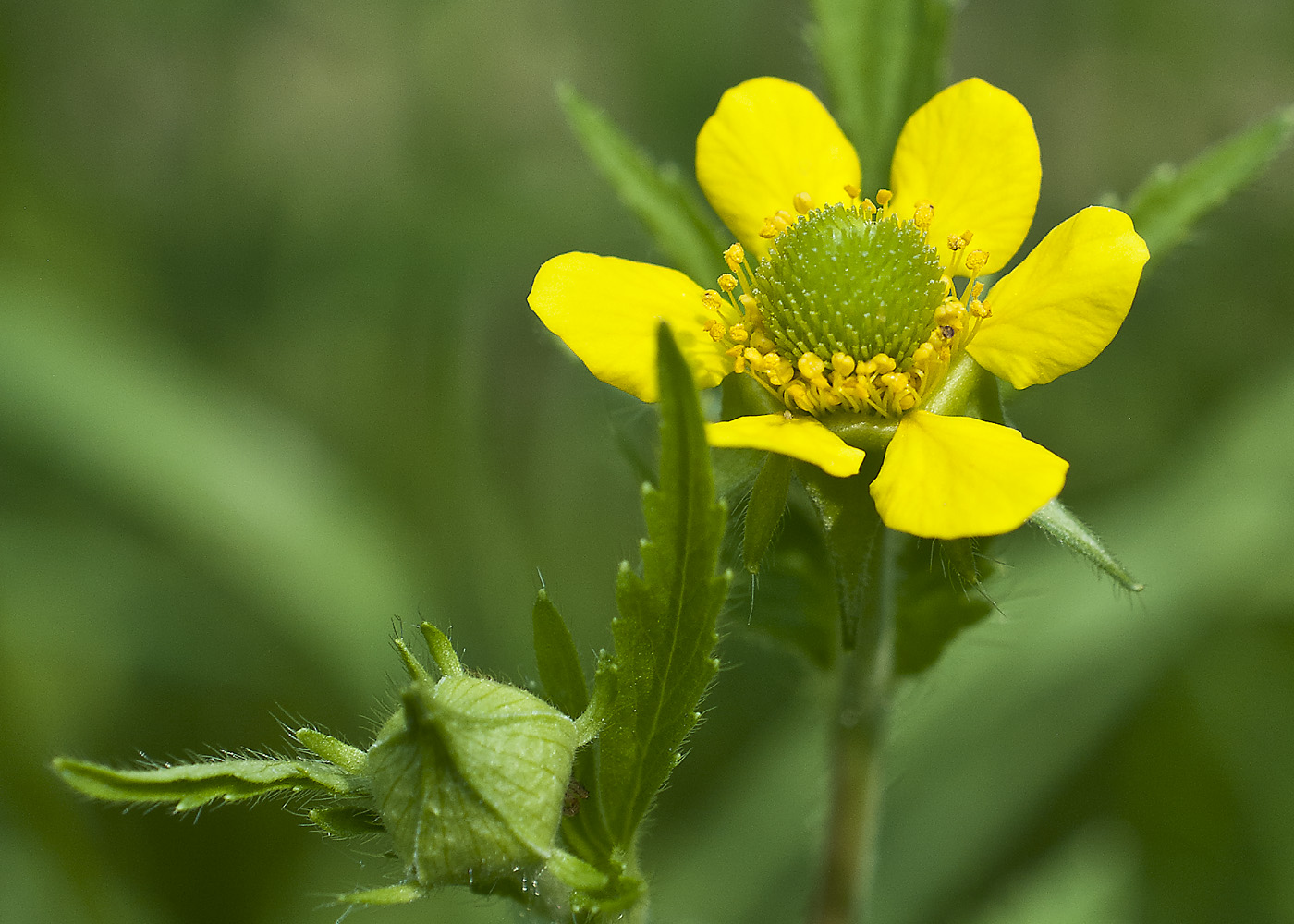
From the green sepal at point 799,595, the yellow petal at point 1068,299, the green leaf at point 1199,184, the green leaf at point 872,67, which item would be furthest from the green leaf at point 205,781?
the green leaf at point 1199,184

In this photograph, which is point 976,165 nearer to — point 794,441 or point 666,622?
point 794,441

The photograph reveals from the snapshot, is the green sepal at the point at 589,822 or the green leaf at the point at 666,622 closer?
the green leaf at the point at 666,622

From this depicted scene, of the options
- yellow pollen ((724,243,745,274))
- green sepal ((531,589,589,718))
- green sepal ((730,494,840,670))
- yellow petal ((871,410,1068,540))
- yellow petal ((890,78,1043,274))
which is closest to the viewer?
yellow petal ((871,410,1068,540))

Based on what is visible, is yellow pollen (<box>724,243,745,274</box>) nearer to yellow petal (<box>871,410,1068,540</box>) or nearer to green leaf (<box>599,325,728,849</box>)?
yellow petal (<box>871,410,1068,540</box>)

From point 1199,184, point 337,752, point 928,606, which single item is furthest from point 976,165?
point 337,752

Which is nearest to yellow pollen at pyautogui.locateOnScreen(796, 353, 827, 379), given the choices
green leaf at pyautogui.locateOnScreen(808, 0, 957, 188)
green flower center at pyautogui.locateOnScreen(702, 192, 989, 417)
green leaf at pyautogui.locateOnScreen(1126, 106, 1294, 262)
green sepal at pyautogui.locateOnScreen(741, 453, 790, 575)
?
green flower center at pyautogui.locateOnScreen(702, 192, 989, 417)

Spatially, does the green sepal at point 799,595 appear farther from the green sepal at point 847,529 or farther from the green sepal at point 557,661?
the green sepal at point 557,661
